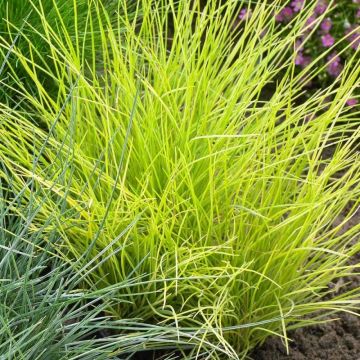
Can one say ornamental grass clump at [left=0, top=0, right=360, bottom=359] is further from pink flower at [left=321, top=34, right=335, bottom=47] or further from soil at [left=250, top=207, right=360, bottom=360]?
pink flower at [left=321, top=34, right=335, bottom=47]

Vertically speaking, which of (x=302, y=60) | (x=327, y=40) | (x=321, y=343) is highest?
(x=327, y=40)

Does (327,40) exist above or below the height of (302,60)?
above

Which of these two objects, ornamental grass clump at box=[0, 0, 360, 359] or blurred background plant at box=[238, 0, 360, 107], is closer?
ornamental grass clump at box=[0, 0, 360, 359]

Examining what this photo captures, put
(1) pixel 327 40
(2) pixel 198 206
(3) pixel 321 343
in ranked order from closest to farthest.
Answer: (2) pixel 198 206
(3) pixel 321 343
(1) pixel 327 40

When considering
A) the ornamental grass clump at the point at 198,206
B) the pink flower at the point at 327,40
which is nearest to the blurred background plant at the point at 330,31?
the pink flower at the point at 327,40

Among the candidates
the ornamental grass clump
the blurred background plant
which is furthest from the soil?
the blurred background plant

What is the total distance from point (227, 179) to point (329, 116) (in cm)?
25

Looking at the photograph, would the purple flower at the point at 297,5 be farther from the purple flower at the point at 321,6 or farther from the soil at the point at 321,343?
the soil at the point at 321,343

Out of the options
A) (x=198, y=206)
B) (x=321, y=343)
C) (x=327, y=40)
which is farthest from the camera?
(x=327, y=40)

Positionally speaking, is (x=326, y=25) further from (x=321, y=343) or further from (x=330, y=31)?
(x=321, y=343)

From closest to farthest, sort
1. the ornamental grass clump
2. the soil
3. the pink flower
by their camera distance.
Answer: the ornamental grass clump
the soil
the pink flower

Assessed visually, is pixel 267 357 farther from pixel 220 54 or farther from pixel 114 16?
pixel 114 16

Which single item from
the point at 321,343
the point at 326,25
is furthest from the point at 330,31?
the point at 321,343

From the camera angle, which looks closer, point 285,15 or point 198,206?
point 198,206
